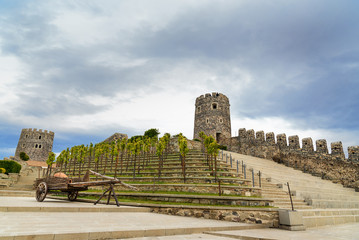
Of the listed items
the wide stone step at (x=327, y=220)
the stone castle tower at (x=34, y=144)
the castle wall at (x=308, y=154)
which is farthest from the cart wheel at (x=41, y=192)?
the stone castle tower at (x=34, y=144)

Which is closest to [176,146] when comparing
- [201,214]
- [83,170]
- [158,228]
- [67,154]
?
[83,170]

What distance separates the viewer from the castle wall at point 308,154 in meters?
19.6

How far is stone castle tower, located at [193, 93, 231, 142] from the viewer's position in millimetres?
37844

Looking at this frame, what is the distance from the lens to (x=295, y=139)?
82.7 feet

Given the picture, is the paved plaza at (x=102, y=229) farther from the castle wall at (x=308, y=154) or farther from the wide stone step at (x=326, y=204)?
the castle wall at (x=308, y=154)

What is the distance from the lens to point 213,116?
127 ft

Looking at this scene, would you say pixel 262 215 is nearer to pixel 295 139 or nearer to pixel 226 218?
pixel 226 218

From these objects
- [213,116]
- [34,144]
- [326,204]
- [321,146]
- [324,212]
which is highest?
[213,116]

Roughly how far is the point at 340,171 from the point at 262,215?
17394 millimetres

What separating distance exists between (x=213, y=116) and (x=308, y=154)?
59.6ft

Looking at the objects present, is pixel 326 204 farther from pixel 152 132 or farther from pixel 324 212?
pixel 152 132

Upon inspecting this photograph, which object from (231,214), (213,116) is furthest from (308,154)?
(231,214)

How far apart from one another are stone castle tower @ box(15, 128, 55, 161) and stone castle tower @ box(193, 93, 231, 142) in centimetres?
4196

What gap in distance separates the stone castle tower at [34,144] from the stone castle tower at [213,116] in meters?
42.0
